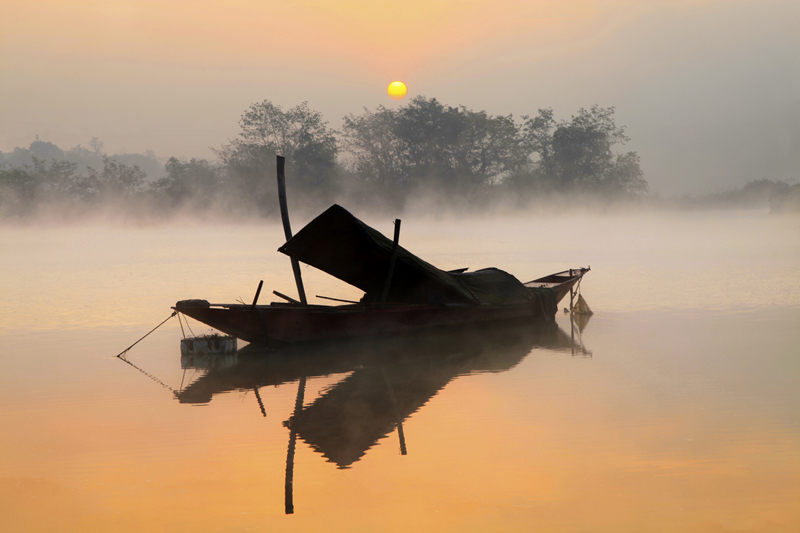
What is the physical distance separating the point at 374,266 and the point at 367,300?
2.42 feet

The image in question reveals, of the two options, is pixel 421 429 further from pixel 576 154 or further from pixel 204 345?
pixel 576 154

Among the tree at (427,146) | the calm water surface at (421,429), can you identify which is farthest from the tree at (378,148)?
the calm water surface at (421,429)

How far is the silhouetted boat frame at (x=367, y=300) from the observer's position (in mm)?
10516

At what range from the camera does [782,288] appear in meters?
17.0

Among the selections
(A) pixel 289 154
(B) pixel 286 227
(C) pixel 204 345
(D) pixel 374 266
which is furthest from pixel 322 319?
(A) pixel 289 154

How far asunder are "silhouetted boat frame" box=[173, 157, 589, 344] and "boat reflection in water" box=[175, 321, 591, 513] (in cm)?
31

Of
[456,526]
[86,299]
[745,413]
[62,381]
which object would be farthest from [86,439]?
[86,299]

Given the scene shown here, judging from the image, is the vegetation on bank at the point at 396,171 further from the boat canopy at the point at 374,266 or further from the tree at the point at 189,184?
the boat canopy at the point at 374,266

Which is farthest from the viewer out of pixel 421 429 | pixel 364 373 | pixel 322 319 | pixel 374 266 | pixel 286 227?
pixel 286 227

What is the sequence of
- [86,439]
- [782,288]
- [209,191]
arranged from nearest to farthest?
Result: [86,439] → [782,288] → [209,191]

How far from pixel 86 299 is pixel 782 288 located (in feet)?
57.2

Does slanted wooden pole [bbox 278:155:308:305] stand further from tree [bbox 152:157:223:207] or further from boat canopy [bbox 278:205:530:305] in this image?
tree [bbox 152:157:223:207]

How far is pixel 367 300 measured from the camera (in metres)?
12.1

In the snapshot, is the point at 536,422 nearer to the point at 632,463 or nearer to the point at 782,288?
the point at 632,463
